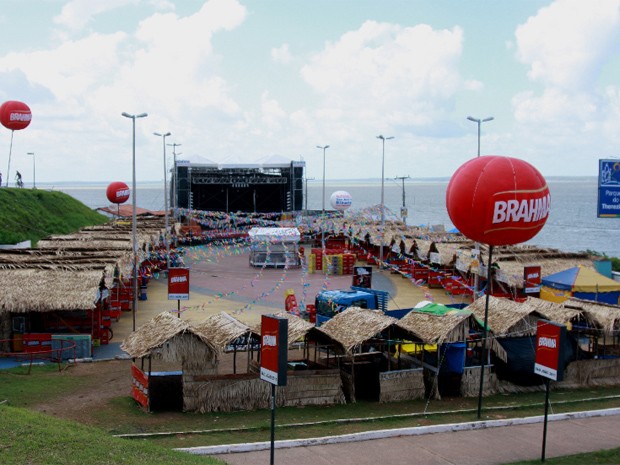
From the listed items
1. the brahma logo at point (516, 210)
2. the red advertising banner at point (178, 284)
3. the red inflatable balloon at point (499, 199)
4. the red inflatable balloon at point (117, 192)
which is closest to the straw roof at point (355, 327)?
the red inflatable balloon at point (499, 199)

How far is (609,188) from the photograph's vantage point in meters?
24.2

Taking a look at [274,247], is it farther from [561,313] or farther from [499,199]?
[499,199]

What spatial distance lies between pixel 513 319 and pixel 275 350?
947 centimetres

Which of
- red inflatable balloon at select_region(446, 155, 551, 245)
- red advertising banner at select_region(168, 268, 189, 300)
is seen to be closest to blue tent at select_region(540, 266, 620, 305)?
red inflatable balloon at select_region(446, 155, 551, 245)

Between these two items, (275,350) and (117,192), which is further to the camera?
(117,192)

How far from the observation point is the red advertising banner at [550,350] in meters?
13.3

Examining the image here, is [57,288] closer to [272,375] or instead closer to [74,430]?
[74,430]

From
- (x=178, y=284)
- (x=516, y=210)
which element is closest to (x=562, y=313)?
(x=516, y=210)

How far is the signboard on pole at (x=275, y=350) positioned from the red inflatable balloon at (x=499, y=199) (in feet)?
19.2

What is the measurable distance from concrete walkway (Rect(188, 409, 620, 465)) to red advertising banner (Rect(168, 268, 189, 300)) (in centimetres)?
1014

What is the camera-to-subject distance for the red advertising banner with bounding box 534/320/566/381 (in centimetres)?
1330

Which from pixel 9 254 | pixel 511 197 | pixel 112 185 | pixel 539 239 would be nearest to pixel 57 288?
pixel 9 254

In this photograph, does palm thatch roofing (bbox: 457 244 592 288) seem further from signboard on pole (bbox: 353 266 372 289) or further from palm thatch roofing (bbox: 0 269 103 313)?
palm thatch roofing (bbox: 0 269 103 313)

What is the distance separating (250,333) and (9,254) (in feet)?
56.5
